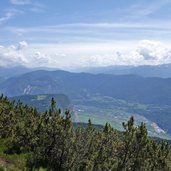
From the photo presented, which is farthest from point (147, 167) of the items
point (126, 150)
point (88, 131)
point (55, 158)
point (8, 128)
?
point (8, 128)

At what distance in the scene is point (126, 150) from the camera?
148 feet

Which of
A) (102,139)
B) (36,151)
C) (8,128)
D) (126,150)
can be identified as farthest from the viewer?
(8,128)

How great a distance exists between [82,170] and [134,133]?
7196mm

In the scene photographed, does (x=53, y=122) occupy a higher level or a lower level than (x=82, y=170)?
higher

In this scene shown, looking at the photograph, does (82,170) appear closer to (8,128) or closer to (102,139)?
(102,139)

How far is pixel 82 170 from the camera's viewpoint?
146 ft

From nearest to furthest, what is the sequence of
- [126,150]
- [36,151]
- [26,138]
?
[36,151] < [126,150] < [26,138]

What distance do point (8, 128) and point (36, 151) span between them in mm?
20284

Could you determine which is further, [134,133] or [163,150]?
[163,150]

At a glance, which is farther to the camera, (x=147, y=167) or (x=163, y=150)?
(x=163, y=150)

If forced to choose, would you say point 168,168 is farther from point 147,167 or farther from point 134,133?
point 134,133

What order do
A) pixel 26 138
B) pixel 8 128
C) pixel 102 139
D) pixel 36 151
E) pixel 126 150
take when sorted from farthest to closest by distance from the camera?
pixel 8 128 → pixel 102 139 → pixel 26 138 → pixel 126 150 → pixel 36 151

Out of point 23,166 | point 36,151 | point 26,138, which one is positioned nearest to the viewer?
point 23,166

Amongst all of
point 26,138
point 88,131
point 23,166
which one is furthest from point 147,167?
point 23,166
